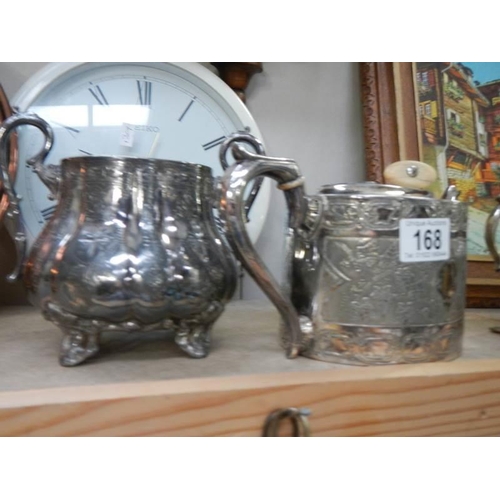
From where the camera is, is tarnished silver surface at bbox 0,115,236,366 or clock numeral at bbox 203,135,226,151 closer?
tarnished silver surface at bbox 0,115,236,366

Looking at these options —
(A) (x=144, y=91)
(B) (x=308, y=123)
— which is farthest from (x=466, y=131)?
(A) (x=144, y=91)

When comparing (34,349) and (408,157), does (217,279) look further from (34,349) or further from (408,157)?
(408,157)

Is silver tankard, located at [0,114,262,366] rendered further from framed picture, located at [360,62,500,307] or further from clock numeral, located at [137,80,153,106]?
framed picture, located at [360,62,500,307]

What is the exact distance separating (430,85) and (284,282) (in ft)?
1.73

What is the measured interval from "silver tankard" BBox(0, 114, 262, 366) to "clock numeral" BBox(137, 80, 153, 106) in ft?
0.94

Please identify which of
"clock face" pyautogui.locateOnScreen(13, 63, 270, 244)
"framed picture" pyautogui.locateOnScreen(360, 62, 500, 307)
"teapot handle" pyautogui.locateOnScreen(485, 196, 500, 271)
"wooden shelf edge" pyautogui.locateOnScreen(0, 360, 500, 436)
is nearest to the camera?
"wooden shelf edge" pyautogui.locateOnScreen(0, 360, 500, 436)

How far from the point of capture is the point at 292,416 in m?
0.42

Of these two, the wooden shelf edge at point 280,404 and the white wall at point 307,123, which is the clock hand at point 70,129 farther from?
the wooden shelf edge at point 280,404

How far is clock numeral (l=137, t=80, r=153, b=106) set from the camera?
78 cm

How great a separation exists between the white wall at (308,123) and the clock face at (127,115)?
115mm

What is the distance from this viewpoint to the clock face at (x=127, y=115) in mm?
726

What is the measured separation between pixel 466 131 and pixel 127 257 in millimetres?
688

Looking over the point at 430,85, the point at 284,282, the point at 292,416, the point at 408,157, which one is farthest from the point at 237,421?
the point at 430,85

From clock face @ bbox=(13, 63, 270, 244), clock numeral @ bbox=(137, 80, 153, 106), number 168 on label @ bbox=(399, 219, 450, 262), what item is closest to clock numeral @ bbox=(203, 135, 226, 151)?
clock face @ bbox=(13, 63, 270, 244)
